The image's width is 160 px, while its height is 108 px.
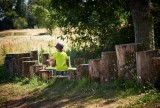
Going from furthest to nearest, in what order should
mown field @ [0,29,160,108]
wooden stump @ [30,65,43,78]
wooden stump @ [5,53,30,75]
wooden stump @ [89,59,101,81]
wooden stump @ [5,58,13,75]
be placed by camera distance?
1. wooden stump @ [5,58,13,75]
2. wooden stump @ [5,53,30,75]
3. wooden stump @ [30,65,43,78]
4. wooden stump @ [89,59,101,81]
5. mown field @ [0,29,160,108]

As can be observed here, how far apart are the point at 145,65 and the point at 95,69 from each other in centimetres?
Answer: 204

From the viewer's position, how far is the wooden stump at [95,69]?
9.55m

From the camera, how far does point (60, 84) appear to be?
1080 cm

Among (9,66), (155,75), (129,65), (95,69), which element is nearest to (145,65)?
(155,75)

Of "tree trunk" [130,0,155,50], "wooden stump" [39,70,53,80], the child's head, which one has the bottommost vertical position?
"wooden stump" [39,70,53,80]

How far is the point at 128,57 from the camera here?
28.3 feet

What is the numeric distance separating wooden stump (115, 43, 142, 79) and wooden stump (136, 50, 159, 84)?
0.49m

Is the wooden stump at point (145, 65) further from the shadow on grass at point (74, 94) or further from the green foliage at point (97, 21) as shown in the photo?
the green foliage at point (97, 21)

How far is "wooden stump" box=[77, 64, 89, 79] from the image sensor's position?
1023 cm

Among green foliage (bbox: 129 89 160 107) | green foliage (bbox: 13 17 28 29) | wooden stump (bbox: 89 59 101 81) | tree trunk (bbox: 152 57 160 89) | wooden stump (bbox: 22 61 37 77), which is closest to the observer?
green foliage (bbox: 129 89 160 107)

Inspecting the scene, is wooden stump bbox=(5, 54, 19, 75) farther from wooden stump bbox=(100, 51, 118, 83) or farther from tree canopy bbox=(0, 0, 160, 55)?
wooden stump bbox=(100, 51, 118, 83)

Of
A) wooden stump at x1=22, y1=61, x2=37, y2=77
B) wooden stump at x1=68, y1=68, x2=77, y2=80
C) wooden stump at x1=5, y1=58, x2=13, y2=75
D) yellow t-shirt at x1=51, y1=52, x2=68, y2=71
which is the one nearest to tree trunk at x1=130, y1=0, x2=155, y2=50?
wooden stump at x1=68, y1=68, x2=77, y2=80

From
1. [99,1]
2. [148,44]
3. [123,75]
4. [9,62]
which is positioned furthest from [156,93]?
[9,62]

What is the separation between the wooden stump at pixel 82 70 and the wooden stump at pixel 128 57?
5.67 ft
